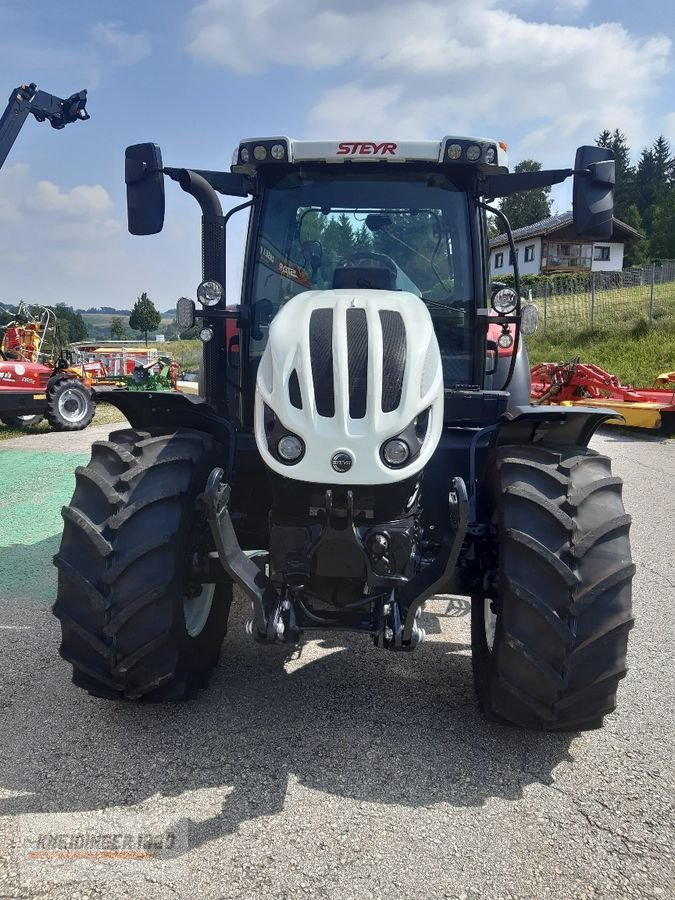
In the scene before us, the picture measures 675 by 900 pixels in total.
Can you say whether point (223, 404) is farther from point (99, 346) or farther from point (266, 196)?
point (99, 346)

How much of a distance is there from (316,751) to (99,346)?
2220 cm

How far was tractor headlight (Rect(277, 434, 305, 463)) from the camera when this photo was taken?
267 centimetres

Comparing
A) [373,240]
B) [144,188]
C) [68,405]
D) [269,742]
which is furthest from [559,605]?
[68,405]

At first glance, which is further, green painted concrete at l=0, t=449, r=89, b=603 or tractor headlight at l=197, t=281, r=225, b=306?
green painted concrete at l=0, t=449, r=89, b=603

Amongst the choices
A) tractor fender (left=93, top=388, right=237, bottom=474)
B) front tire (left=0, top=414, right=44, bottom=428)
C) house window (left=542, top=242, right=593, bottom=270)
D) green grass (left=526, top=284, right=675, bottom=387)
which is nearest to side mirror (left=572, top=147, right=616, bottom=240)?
tractor fender (left=93, top=388, right=237, bottom=474)

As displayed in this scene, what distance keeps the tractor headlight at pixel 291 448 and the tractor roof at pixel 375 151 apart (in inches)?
65.3

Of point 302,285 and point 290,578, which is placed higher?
point 302,285

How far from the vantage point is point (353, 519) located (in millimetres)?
2709

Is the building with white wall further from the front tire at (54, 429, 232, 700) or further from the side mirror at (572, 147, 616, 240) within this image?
the front tire at (54, 429, 232, 700)

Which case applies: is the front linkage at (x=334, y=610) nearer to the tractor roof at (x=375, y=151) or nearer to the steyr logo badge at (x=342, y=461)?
the steyr logo badge at (x=342, y=461)

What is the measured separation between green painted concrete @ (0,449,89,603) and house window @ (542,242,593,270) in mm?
46787

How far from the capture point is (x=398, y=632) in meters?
Result: 2.68

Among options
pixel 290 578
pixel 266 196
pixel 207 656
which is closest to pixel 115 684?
pixel 207 656

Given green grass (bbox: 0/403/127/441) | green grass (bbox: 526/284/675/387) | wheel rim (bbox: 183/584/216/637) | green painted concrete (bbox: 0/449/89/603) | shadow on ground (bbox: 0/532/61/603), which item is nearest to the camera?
wheel rim (bbox: 183/584/216/637)
